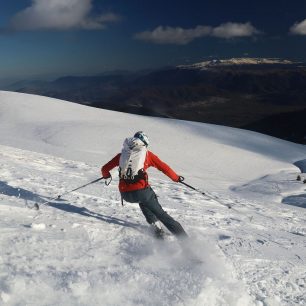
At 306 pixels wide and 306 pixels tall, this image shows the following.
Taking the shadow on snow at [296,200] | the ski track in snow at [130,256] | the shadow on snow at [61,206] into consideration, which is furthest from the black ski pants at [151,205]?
the shadow on snow at [296,200]

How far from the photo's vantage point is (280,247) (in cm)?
802

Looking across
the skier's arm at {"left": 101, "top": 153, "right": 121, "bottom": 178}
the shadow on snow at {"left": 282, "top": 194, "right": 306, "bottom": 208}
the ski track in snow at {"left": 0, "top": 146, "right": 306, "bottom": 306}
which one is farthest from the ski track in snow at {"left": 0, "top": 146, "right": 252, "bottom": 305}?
the shadow on snow at {"left": 282, "top": 194, "right": 306, "bottom": 208}

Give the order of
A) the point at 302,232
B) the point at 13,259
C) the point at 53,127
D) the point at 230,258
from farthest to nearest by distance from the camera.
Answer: the point at 53,127
the point at 302,232
the point at 230,258
the point at 13,259

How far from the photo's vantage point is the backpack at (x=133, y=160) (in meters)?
7.18

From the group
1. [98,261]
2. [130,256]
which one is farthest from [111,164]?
[98,261]

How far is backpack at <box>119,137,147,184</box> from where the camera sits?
7.18 meters

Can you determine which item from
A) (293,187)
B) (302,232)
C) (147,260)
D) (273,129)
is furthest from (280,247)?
(273,129)

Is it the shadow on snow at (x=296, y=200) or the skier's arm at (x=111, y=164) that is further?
the shadow on snow at (x=296, y=200)

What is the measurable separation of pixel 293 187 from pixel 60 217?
50.5 ft

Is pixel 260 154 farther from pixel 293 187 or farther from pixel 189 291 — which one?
pixel 189 291

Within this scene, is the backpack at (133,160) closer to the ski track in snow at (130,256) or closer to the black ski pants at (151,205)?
the black ski pants at (151,205)

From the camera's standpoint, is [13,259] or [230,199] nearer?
[13,259]

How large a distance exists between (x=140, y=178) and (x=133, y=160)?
0.37 meters

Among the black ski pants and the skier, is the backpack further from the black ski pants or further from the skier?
the black ski pants
